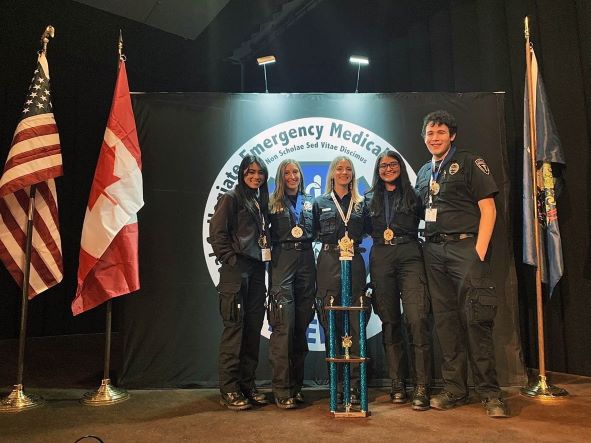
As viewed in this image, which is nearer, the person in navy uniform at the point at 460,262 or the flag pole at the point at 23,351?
the person in navy uniform at the point at 460,262

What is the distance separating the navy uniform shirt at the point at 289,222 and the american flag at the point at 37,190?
156cm

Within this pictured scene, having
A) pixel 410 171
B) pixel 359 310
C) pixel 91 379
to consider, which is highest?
pixel 410 171

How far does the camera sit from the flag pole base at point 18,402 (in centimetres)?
296

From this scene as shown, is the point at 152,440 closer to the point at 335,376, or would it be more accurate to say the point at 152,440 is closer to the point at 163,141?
the point at 335,376

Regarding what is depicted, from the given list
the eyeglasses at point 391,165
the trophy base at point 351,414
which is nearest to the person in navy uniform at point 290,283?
the trophy base at point 351,414

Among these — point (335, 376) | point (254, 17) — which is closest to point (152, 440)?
point (335, 376)

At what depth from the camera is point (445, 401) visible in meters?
2.84

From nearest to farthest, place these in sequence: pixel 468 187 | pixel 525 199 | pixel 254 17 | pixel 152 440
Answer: pixel 152 440
pixel 468 187
pixel 525 199
pixel 254 17

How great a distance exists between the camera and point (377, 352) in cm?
355

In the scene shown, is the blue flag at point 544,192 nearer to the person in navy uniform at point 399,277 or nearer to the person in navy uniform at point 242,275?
the person in navy uniform at point 399,277

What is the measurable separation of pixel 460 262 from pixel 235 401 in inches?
63.8

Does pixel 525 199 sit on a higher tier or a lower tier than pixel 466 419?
higher

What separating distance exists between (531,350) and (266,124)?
2.78 meters

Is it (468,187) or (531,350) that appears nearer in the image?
(468,187)
